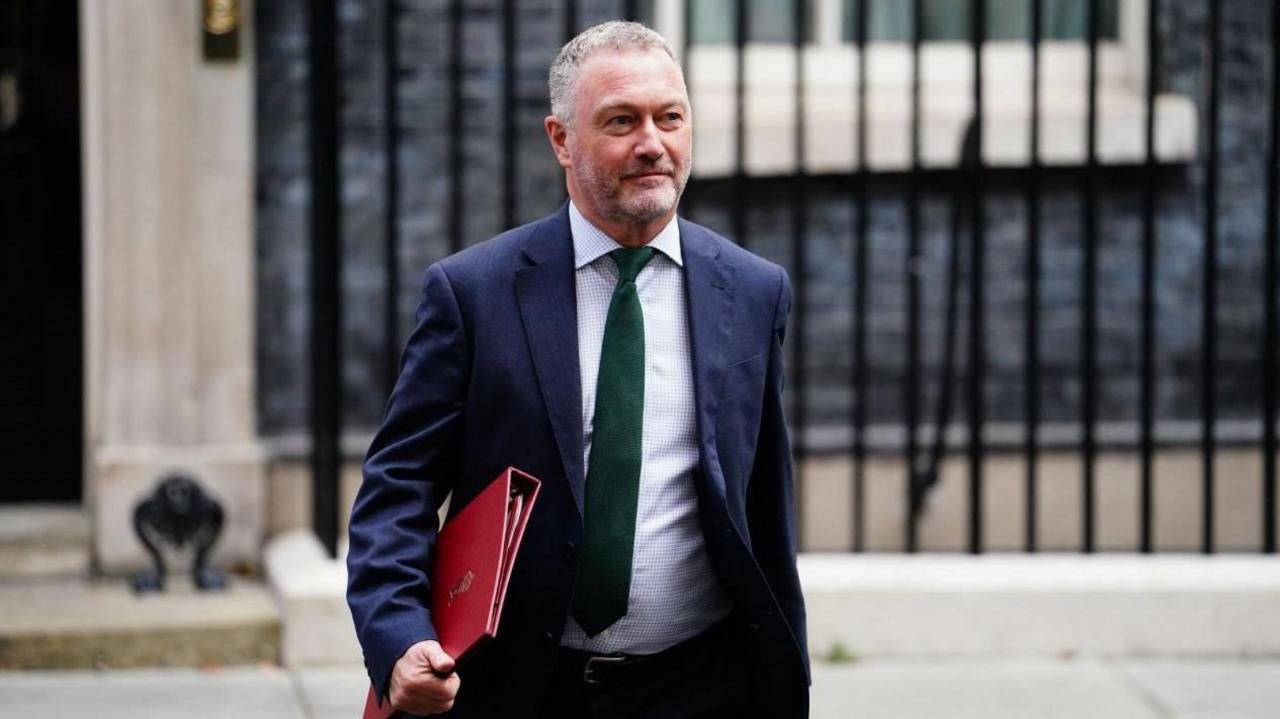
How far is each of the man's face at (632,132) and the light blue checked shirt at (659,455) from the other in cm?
13

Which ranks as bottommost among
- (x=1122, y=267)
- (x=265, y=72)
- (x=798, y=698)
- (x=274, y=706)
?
(x=274, y=706)

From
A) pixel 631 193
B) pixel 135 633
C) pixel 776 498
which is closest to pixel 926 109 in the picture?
pixel 135 633

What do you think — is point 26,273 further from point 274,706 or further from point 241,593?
point 274,706

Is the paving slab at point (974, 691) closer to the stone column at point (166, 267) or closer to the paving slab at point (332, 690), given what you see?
the paving slab at point (332, 690)

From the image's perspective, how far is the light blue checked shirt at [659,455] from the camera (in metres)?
3.04

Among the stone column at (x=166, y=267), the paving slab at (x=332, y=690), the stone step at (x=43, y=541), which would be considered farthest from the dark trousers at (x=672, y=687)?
the stone step at (x=43, y=541)

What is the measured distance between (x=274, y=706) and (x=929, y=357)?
117 inches

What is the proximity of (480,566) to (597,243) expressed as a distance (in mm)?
551

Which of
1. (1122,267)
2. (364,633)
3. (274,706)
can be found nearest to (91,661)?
(274,706)

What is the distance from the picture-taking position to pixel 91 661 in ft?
19.3

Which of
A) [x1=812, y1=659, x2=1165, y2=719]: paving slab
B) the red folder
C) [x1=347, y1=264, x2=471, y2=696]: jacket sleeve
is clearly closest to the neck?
[x1=347, y1=264, x2=471, y2=696]: jacket sleeve

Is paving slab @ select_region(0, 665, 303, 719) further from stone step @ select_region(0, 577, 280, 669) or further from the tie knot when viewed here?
the tie knot

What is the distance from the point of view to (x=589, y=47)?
300cm

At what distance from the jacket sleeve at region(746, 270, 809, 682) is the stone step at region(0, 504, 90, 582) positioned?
3.81 metres
